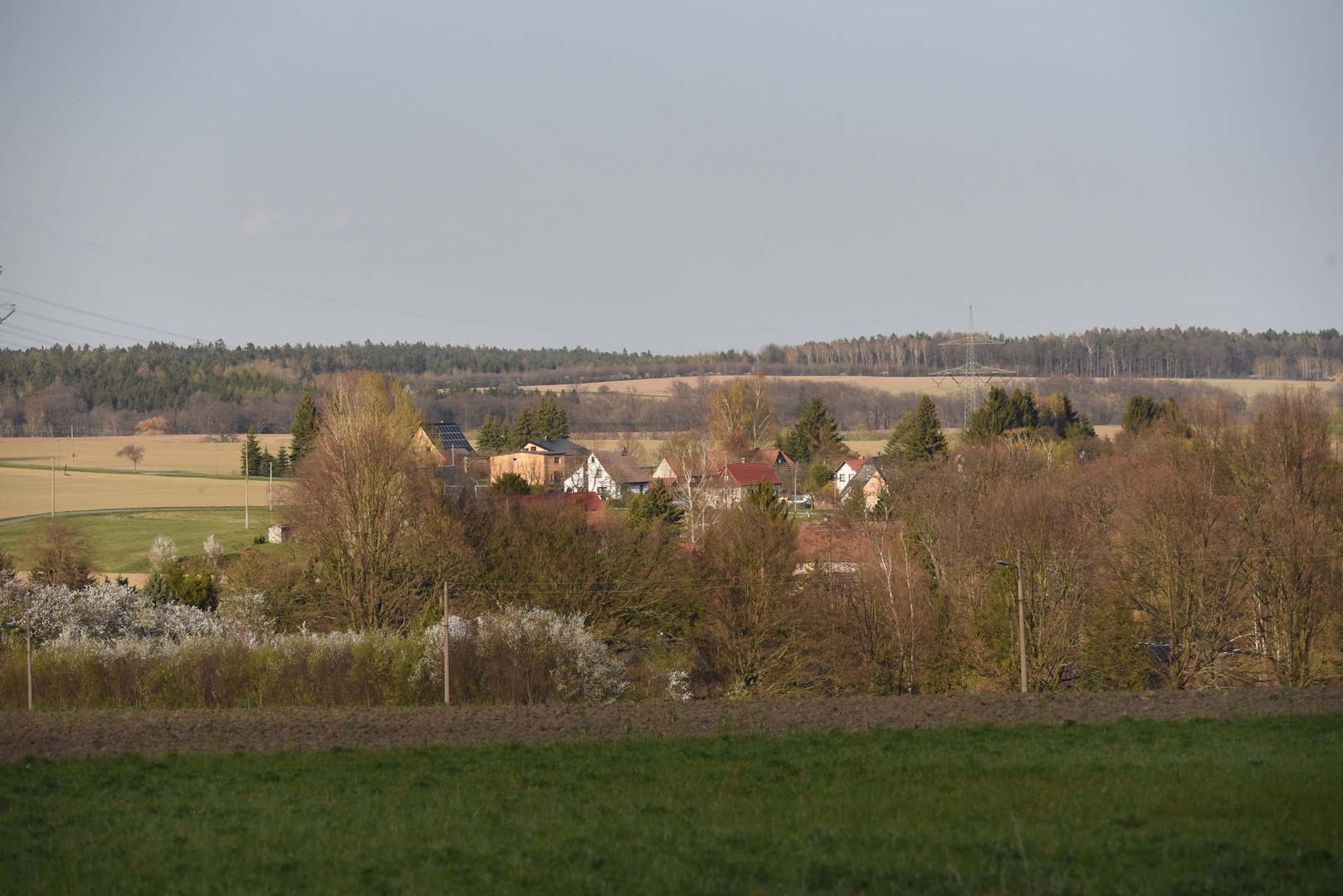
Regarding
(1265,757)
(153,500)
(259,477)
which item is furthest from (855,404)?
(1265,757)

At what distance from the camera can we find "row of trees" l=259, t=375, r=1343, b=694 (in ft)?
107

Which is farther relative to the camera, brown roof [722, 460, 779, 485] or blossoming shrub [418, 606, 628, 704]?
brown roof [722, 460, 779, 485]

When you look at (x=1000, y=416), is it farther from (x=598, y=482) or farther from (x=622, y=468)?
(x=598, y=482)

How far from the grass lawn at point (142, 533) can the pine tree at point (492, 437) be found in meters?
31.9

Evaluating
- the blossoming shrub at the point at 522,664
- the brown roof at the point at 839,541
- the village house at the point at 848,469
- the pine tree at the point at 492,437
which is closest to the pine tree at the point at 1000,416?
the village house at the point at 848,469

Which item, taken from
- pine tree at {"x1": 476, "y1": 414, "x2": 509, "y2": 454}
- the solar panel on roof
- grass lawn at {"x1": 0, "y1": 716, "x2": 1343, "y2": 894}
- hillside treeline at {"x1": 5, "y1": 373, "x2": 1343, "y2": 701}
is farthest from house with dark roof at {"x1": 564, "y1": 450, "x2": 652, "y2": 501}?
grass lawn at {"x1": 0, "y1": 716, "x2": 1343, "y2": 894}

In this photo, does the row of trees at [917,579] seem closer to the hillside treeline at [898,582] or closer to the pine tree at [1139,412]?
the hillside treeline at [898,582]

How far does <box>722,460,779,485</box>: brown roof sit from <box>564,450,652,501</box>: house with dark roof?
832 cm

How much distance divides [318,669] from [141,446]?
8846 cm

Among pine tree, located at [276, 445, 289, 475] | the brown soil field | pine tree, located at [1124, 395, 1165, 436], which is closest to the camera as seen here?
the brown soil field

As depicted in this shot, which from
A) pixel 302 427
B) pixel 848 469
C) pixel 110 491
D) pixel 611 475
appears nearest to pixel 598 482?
pixel 611 475

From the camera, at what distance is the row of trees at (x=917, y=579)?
32.8m

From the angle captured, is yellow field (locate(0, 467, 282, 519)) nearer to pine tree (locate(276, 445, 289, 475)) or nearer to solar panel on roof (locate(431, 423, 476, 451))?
pine tree (locate(276, 445, 289, 475))

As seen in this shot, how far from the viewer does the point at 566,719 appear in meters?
18.3
